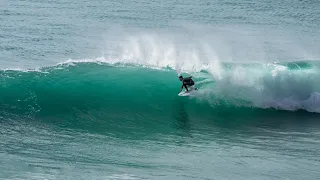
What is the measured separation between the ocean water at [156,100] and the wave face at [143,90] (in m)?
0.04

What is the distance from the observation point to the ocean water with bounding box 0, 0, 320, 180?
17.2 meters

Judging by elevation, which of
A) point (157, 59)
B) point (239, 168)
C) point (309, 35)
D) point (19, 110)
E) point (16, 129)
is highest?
point (309, 35)

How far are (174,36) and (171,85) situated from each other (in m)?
10.0

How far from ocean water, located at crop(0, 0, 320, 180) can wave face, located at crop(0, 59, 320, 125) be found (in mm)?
40

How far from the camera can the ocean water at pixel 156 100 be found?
17.2 meters

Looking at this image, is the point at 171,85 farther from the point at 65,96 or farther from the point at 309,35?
the point at 309,35

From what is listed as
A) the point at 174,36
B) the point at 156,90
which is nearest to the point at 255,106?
the point at 156,90

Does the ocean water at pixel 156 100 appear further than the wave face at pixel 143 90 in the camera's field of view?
No

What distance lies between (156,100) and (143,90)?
826 millimetres

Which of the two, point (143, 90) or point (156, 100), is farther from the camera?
point (143, 90)

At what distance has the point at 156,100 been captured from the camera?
76.9 ft

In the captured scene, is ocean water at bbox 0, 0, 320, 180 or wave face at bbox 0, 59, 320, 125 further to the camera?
wave face at bbox 0, 59, 320, 125

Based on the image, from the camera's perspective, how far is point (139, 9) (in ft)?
135

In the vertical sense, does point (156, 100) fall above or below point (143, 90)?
below
